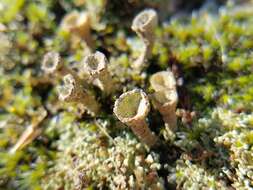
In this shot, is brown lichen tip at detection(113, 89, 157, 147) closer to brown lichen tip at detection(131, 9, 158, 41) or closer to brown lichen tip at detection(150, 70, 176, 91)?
brown lichen tip at detection(150, 70, 176, 91)

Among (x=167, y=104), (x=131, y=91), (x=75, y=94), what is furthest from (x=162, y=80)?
(x=75, y=94)

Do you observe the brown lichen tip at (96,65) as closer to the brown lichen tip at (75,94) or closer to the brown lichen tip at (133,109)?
the brown lichen tip at (75,94)

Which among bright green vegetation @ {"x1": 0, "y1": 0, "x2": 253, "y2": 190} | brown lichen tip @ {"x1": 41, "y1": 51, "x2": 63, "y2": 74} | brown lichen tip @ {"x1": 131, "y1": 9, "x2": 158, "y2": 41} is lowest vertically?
bright green vegetation @ {"x1": 0, "y1": 0, "x2": 253, "y2": 190}

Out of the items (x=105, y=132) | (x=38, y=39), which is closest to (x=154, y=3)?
(x=38, y=39)

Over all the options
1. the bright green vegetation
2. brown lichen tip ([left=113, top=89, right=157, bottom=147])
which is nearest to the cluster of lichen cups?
brown lichen tip ([left=113, top=89, right=157, bottom=147])

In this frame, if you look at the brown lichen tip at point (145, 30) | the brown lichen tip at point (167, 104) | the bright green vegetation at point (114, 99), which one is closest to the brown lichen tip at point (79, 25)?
the bright green vegetation at point (114, 99)

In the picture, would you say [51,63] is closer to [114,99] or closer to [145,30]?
[114,99]

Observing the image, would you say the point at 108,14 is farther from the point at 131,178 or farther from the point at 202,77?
the point at 131,178
